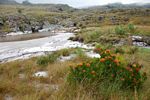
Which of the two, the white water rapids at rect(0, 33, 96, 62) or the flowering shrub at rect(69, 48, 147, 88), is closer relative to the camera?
the flowering shrub at rect(69, 48, 147, 88)

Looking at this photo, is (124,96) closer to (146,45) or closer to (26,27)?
(146,45)

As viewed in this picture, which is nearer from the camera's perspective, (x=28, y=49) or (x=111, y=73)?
(x=111, y=73)

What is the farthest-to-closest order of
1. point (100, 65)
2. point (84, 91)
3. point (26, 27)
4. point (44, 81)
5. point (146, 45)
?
point (26, 27) → point (146, 45) → point (44, 81) → point (100, 65) → point (84, 91)

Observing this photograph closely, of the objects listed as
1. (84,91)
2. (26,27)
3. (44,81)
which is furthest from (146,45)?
(26,27)

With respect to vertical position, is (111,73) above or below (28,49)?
above

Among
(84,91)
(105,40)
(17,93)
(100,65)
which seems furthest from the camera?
(105,40)

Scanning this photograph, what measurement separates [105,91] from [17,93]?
211 centimetres

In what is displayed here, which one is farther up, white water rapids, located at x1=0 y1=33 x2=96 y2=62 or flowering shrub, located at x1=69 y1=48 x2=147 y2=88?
flowering shrub, located at x1=69 y1=48 x2=147 y2=88

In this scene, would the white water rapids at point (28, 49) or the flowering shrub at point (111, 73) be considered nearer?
the flowering shrub at point (111, 73)

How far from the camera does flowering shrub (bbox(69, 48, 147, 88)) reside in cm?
607

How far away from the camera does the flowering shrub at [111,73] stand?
6.07 meters

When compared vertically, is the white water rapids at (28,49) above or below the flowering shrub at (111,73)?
below

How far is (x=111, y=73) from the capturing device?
623 centimetres

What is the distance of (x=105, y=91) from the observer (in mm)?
5613
